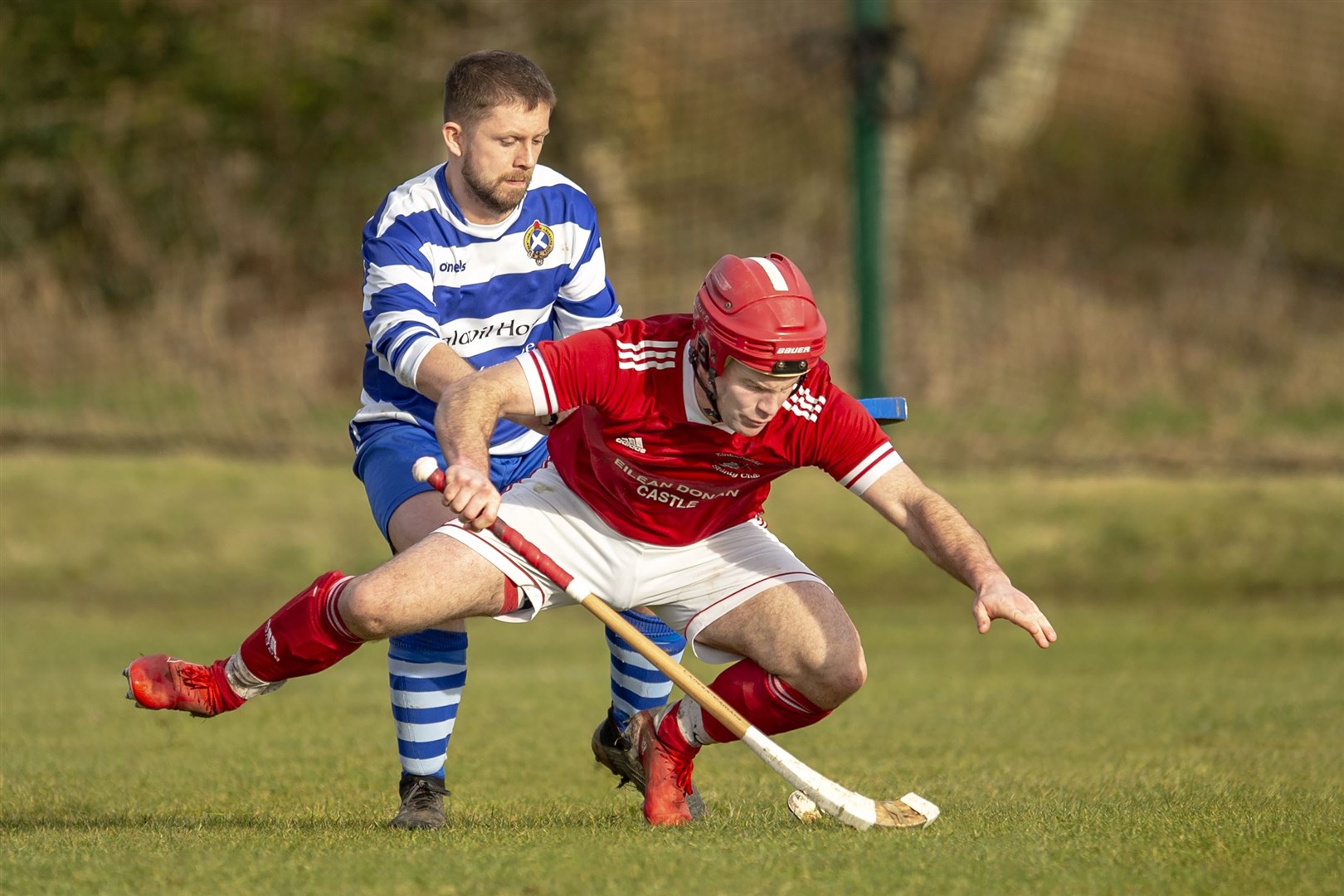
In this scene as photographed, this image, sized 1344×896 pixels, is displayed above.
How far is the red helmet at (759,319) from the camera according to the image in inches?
170

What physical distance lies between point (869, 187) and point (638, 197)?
2.03 meters

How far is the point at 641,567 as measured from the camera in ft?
15.8

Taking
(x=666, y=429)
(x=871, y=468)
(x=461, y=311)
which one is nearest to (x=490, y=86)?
(x=461, y=311)

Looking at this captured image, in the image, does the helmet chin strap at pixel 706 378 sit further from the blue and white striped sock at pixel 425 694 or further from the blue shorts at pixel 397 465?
the blue and white striped sock at pixel 425 694

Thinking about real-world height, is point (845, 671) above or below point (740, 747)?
above

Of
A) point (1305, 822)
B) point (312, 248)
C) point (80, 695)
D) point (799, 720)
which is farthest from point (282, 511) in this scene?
point (1305, 822)

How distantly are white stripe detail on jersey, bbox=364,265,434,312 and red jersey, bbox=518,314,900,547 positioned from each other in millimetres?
735

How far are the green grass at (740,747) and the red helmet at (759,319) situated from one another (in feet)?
4.01

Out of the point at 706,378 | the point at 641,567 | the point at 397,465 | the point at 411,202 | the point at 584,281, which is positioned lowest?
the point at 641,567

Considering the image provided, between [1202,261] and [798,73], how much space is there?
3870mm

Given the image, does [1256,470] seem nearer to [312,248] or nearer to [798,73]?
[798,73]

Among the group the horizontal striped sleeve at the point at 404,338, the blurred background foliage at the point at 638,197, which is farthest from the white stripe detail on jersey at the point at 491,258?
the blurred background foliage at the point at 638,197

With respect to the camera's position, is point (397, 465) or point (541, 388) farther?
point (397, 465)

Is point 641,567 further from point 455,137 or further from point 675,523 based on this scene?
point 455,137
